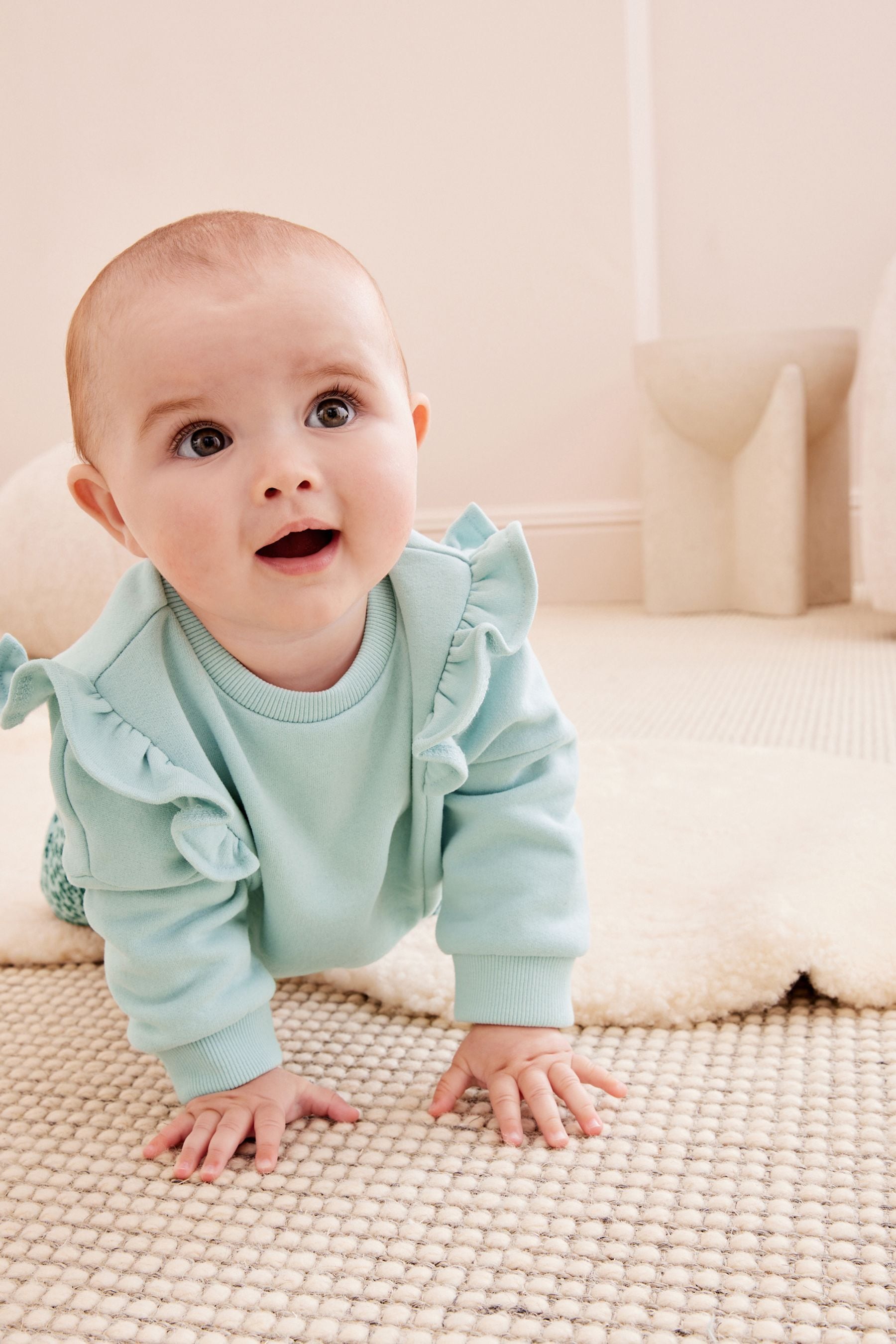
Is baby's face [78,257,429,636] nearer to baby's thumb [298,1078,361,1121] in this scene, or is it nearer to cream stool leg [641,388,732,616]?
baby's thumb [298,1078,361,1121]

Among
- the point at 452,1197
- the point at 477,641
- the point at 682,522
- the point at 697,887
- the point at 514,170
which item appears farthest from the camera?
the point at 514,170

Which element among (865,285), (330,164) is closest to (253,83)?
(330,164)

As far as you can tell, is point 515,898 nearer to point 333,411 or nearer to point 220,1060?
point 220,1060

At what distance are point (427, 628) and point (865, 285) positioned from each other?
188 cm

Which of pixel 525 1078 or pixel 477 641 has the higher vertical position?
pixel 477 641

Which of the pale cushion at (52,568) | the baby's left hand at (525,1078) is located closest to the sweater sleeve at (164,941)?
the baby's left hand at (525,1078)

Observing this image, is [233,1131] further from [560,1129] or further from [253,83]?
[253,83]

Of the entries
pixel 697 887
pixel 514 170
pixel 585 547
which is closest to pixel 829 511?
pixel 585 547

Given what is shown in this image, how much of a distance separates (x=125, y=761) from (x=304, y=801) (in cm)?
11

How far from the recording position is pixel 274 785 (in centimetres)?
66

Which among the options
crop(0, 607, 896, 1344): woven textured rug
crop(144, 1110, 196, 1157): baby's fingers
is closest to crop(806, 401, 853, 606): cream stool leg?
crop(0, 607, 896, 1344): woven textured rug

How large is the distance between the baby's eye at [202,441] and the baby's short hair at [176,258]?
58 mm

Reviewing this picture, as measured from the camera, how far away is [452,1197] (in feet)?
1.80

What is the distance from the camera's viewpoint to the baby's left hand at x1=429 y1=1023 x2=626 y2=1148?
60 centimetres
